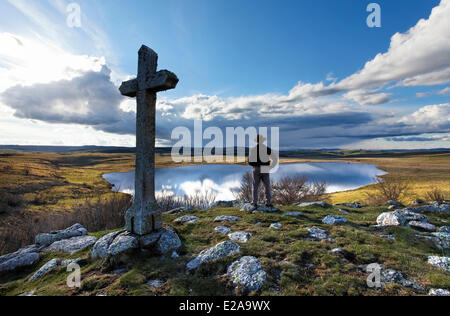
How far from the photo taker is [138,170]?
19.3ft

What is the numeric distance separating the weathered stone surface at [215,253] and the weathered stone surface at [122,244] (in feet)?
5.85

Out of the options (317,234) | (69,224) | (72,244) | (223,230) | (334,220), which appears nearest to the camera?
(317,234)

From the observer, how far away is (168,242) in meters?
5.61

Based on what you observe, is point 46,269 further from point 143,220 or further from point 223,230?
point 223,230

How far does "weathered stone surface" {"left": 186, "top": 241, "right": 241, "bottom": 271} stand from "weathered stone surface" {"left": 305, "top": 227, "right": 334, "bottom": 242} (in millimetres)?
2448

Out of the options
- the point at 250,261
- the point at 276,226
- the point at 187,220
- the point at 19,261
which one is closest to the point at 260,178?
the point at 276,226

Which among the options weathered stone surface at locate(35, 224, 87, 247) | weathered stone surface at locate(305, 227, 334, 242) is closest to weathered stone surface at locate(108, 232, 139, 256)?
weathered stone surface at locate(35, 224, 87, 247)

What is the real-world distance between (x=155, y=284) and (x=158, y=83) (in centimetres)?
500

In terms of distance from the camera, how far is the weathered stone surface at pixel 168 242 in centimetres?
543

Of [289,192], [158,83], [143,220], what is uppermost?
[158,83]

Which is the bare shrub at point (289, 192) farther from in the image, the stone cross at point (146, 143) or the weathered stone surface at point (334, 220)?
the stone cross at point (146, 143)

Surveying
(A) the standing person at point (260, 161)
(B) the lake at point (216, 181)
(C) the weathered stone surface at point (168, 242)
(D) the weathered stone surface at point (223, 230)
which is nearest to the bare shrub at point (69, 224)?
(B) the lake at point (216, 181)

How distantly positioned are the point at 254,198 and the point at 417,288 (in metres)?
6.46
